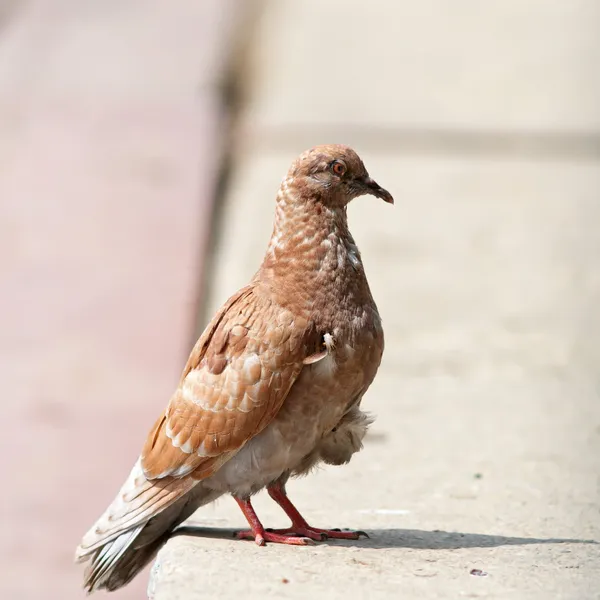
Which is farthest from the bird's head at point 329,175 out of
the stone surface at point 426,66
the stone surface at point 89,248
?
the stone surface at point 426,66

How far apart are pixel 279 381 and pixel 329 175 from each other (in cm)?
67

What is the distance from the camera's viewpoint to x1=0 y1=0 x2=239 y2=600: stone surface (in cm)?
595

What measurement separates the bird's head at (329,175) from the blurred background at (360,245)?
3.71ft

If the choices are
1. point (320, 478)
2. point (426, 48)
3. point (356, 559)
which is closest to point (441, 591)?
point (356, 559)

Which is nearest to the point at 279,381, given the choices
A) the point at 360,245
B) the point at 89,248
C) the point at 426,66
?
the point at 360,245

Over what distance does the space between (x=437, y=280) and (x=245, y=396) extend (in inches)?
167

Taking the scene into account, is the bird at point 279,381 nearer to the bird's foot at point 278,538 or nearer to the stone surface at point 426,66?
the bird's foot at point 278,538

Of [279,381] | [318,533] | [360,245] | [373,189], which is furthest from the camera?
[360,245]

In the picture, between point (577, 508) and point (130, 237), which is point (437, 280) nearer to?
point (130, 237)

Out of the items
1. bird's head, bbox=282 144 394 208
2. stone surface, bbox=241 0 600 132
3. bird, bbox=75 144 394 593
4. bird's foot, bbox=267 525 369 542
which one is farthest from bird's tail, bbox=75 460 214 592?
stone surface, bbox=241 0 600 132

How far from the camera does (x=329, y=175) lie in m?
3.99

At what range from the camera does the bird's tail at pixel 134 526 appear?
4.00 m

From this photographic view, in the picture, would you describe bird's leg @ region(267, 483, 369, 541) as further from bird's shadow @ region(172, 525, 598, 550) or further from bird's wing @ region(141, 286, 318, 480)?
bird's wing @ region(141, 286, 318, 480)

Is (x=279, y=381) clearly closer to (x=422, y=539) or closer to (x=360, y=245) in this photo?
(x=422, y=539)
